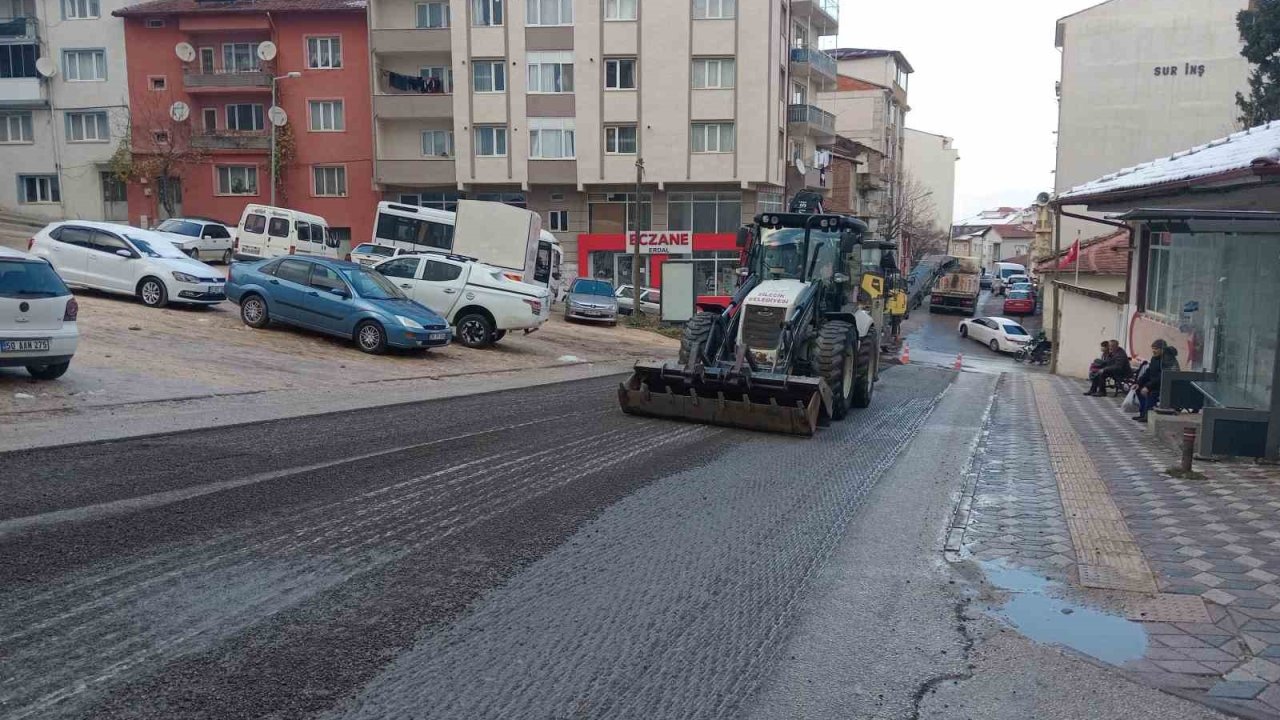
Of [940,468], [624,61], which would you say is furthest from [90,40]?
[940,468]

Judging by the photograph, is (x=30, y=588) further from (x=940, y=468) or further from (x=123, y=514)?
(x=940, y=468)

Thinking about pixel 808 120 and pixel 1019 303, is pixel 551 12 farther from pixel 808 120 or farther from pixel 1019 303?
pixel 1019 303

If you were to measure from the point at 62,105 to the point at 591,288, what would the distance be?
1244 inches

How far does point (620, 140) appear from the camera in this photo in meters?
42.0

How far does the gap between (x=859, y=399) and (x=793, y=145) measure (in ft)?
114

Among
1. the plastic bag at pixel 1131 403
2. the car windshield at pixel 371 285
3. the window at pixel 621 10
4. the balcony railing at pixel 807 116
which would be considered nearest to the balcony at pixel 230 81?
the window at pixel 621 10

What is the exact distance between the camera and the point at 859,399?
576 inches

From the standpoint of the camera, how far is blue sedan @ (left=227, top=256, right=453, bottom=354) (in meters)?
17.5

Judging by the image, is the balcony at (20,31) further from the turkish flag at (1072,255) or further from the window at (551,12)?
the turkish flag at (1072,255)

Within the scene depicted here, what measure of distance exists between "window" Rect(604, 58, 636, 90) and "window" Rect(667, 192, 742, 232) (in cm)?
522

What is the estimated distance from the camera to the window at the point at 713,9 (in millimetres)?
40841

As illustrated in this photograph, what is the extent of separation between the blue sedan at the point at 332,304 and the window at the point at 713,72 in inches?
1036

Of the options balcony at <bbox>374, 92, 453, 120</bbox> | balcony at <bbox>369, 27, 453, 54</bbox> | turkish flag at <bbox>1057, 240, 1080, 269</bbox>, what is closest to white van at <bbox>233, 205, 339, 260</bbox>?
balcony at <bbox>374, 92, 453, 120</bbox>

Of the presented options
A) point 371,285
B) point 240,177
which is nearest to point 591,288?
point 371,285
